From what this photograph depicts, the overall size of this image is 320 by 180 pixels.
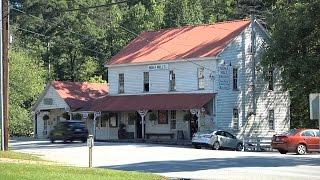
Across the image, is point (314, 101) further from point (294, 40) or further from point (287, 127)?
point (287, 127)

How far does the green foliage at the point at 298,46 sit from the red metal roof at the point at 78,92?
23.7 m

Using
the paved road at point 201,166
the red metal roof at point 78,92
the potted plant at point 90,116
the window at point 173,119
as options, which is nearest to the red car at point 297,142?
the paved road at point 201,166

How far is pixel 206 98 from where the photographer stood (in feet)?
150

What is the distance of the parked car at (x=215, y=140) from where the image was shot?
40250 mm

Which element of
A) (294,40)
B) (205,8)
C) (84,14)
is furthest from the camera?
(84,14)

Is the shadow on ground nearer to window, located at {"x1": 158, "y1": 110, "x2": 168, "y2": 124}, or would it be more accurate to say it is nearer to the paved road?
the paved road

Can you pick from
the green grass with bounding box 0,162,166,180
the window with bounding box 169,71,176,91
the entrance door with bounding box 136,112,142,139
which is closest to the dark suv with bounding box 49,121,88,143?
the entrance door with bounding box 136,112,142,139

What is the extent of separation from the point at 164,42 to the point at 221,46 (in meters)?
7.31

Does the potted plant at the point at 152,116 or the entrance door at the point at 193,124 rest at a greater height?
the potted plant at the point at 152,116

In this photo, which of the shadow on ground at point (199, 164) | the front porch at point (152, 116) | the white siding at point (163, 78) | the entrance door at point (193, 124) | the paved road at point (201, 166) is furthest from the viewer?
the entrance door at point (193, 124)

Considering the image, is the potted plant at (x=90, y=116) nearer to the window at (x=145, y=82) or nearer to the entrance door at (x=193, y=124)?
the window at (x=145, y=82)

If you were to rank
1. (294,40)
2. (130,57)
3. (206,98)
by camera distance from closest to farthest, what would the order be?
(294,40) < (206,98) < (130,57)

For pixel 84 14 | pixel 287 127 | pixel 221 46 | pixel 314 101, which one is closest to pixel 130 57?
pixel 221 46

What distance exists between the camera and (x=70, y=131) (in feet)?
151
